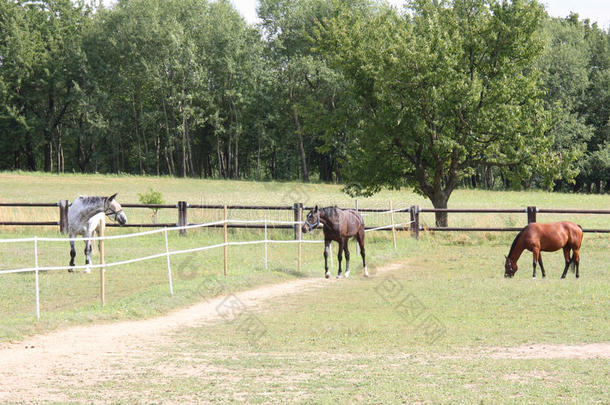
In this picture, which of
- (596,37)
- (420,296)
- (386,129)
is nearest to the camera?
(420,296)

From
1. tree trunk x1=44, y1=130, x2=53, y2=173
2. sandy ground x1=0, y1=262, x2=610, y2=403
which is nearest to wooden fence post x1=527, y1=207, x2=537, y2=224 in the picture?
sandy ground x1=0, y1=262, x2=610, y2=403

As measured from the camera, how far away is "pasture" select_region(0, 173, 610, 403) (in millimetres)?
7156

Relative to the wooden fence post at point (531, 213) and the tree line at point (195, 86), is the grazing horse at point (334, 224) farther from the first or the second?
the tree line at point (195, 86)

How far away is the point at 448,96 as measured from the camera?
84.7 feet

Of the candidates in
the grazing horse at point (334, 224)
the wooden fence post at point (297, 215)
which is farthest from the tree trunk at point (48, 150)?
the grazing horse at point (334, 224)

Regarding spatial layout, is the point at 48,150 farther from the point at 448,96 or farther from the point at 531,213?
the point at 531,213

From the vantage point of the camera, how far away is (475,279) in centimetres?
1638

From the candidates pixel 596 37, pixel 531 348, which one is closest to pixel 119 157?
pixel 596 37

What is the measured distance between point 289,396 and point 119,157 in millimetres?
76048

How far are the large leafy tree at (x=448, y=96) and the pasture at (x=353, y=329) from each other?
5.70m

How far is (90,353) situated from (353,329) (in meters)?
3.88

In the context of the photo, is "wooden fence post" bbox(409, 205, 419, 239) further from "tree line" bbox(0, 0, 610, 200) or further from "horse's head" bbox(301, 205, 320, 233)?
"tree line" bbox(0, 0, 610, 200)

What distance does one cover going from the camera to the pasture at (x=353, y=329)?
7.16m

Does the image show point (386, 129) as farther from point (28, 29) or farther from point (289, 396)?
point (28, 29)
